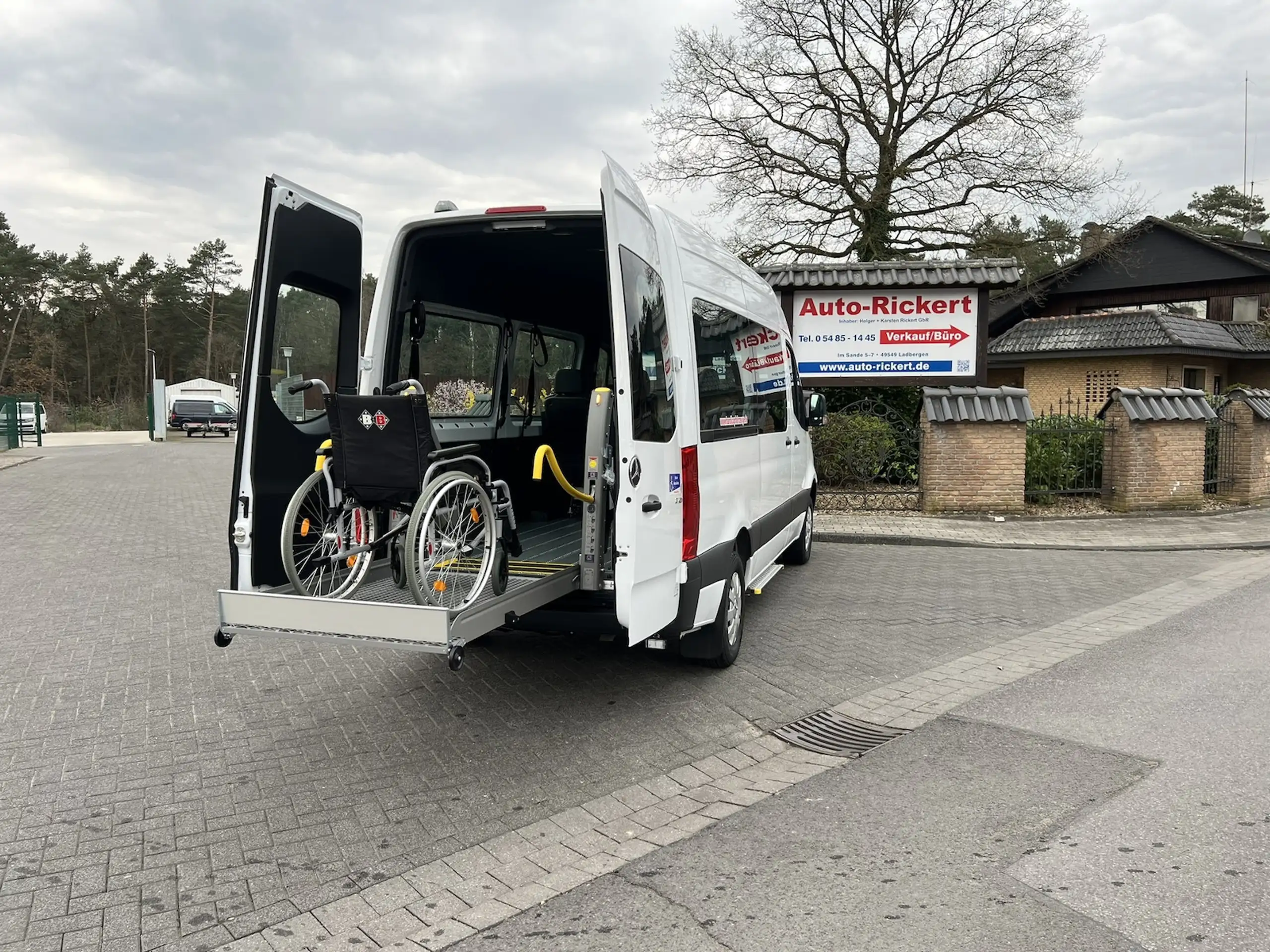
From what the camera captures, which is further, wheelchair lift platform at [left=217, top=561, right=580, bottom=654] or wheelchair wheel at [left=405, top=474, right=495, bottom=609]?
wheelchair wheel at [left=405, top=474, right=495, bottom=609]

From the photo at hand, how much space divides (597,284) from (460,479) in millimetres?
3388

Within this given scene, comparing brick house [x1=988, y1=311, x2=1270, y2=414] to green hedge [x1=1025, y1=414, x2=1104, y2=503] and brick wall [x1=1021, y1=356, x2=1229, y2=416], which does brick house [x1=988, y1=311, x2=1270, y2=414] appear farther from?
green hedge [x1=1025, y1=414, x2=1104, y2=503]

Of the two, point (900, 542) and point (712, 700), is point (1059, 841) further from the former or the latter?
point (900, 542)

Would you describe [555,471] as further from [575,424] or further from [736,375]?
[575,424]

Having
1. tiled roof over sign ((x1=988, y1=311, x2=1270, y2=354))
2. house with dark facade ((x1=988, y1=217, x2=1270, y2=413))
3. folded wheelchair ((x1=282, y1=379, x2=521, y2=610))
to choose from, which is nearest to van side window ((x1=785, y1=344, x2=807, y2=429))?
folded wheelchair ((x1=282, y1=379, x2=521, y2=610))

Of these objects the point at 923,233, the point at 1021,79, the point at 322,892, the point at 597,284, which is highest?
the point at 1021,79

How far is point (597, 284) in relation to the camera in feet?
24.7

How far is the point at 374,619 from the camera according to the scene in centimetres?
396

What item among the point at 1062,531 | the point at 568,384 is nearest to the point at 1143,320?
the point at 1062,531

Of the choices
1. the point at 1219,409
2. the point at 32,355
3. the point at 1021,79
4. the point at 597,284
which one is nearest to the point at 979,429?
the point at 1219,409

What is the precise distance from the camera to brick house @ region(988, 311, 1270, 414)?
24.7 m

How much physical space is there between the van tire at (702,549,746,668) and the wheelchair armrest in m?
1.71

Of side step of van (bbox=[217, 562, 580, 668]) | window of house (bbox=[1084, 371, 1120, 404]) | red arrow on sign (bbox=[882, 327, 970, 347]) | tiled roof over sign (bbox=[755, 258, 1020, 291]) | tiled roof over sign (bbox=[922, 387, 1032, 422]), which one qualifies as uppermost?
tiled roof over sign (bbox=[755, 258, 1020, 291])

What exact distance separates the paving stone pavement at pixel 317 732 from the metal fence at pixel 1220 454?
7.79 meters
